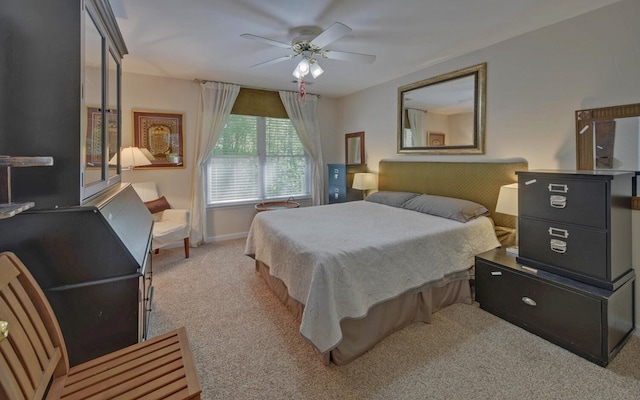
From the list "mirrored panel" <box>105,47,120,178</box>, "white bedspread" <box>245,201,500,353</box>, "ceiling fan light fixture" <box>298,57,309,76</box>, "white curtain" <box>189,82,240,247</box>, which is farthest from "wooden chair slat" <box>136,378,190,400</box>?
"white curtain" <box>189,82,240,247</box>

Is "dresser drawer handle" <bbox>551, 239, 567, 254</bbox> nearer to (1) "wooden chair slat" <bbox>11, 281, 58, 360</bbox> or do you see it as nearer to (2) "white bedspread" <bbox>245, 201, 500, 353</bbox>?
(2) "white bedspread" <bbox>245, 201, 500, 353</bbox>

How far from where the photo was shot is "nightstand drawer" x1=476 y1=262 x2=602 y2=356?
193cm

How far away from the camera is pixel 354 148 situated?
17.0ft

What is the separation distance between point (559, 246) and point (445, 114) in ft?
6.61

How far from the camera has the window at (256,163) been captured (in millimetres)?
4680

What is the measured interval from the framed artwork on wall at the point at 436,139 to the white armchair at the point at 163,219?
328 cm

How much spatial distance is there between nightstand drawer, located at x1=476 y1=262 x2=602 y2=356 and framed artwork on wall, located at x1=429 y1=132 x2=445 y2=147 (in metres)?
1.70

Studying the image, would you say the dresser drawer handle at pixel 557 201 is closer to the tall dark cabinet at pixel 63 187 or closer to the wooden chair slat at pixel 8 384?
the tall dark cabinet at pixel 63 187

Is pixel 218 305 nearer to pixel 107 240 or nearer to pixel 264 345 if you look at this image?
pixel 264 345

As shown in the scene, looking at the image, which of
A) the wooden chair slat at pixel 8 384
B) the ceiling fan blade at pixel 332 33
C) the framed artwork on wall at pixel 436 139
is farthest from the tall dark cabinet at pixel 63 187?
the framed artwork on wall at pixel 436 139

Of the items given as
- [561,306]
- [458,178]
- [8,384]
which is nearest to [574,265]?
[561,306]

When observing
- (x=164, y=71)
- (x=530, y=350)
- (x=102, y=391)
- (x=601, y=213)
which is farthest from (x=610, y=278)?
(x=164, y=71)

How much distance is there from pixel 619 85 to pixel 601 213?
43.7 inches

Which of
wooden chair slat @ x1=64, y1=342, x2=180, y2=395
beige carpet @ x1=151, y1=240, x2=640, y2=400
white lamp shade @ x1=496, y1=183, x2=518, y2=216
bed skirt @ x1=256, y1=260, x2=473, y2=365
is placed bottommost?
beige carpet @ x1=151, y1=240, x2=640, y2=400
